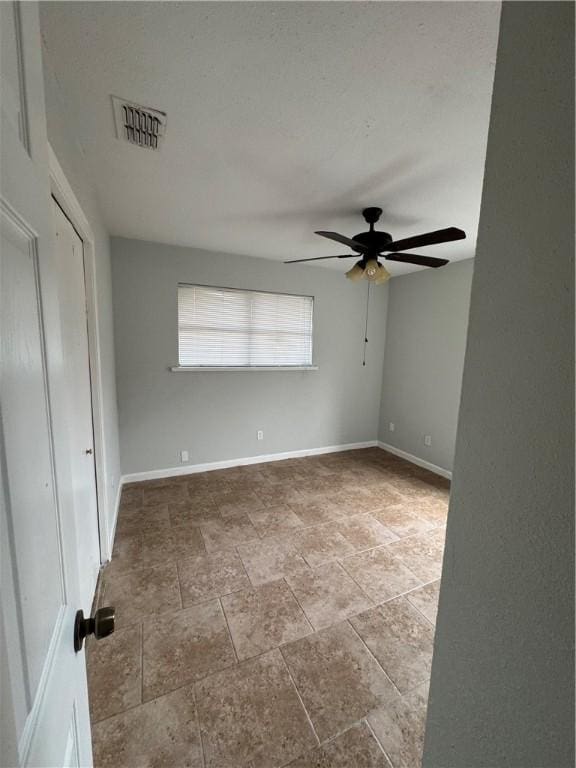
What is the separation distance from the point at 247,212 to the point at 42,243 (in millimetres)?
2048

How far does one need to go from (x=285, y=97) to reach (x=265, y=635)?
2.54m

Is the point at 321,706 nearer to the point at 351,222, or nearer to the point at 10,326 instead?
the point at 10,326

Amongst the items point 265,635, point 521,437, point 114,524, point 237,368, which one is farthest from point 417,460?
point 521,437

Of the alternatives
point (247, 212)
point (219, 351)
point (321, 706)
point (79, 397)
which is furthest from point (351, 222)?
point (321, 706)

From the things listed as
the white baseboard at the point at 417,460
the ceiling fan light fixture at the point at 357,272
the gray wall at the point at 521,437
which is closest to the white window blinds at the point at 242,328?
the ceiling fan light fixture at the point at 357,272

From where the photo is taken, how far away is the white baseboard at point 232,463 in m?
3.38

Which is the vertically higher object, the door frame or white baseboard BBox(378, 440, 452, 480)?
the door frame

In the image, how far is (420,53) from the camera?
1070mm

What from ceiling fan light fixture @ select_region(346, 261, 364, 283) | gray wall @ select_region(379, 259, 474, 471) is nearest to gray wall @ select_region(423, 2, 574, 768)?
ceiling fan light fixture @ select_region(346, 261, 364, 283)

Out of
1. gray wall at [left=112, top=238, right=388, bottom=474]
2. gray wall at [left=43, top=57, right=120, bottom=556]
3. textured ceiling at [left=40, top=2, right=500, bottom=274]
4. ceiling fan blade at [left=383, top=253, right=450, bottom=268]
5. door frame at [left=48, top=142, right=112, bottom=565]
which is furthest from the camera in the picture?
gray wall at [left=112, top=238, right=388, bottom=474]

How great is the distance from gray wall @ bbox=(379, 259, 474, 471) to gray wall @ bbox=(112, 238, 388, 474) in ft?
0.77

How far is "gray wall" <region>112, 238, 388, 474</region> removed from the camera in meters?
3.16

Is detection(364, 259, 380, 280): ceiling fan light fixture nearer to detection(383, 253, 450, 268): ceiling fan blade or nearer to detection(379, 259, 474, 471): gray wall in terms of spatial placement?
detection(383, 253, 450, 268): ceiling fan blade

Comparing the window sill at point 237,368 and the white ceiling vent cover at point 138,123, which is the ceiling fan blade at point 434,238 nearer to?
the white ceiling vent cover at point 138,123
